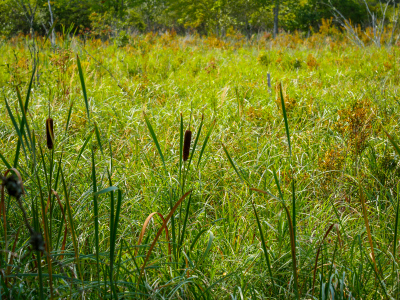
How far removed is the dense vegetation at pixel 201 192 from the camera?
0.97 m

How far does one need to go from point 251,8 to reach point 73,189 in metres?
23.0

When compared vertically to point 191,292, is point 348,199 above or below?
below

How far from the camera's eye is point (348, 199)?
1.87 metres

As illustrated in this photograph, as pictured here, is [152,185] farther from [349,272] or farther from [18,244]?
[349,272]

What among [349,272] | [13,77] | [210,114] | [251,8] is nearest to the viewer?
[349,272]

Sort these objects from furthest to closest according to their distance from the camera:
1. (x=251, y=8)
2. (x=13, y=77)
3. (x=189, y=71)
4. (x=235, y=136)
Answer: (x=251, y=8) → (x=189, y=71) → (x=13, y=77) → (x=235, y=136)

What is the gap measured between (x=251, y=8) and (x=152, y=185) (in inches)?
900

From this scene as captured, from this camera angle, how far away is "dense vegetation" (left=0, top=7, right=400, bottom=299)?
973 millimetres

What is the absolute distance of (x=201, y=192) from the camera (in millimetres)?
1819

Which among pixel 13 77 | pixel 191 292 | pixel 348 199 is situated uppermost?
pixel 13 77

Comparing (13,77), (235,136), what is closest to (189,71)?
(13,77)

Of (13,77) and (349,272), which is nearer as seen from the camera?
(349,272)

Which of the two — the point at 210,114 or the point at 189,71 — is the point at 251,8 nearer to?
the point at 189,71

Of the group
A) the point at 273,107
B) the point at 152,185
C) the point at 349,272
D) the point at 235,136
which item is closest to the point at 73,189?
the point at 152,185
